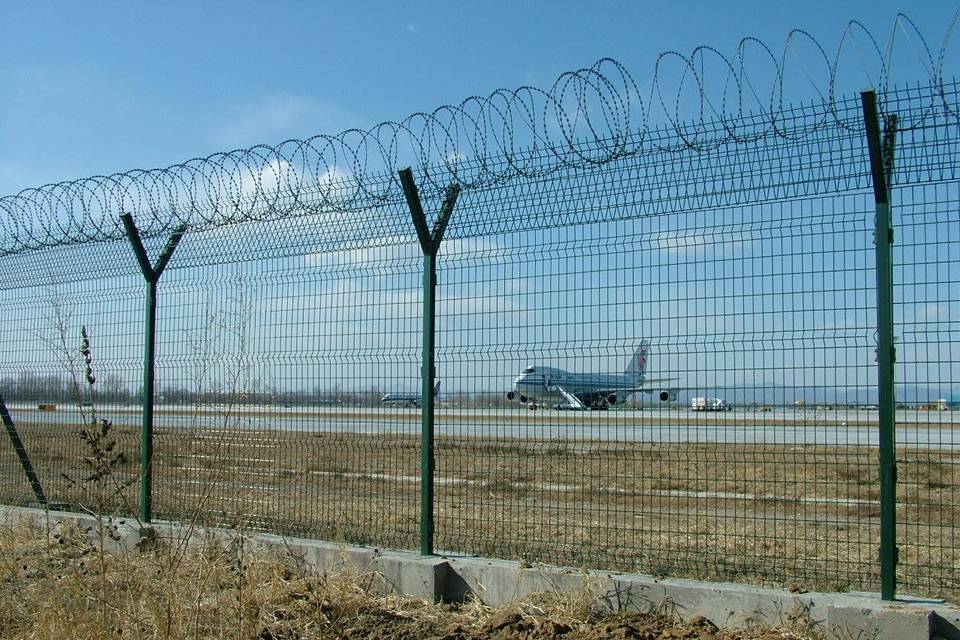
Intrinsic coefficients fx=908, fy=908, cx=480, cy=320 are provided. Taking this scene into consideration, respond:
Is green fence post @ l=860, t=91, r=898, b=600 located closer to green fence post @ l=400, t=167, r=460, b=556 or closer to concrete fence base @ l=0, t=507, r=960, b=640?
concrete fence base @ l=0, t=507, r=960, b=640

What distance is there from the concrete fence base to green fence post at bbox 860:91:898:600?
238 millimetres

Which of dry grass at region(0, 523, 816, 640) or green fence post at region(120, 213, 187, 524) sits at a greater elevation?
green fence post at region(120, 213, 187, 524)

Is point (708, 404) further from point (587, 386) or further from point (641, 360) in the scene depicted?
point (587, 386)

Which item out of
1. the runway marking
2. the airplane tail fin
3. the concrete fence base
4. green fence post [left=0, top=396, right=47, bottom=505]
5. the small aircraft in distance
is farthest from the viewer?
green fence post [left=0, top=396, right=47, bottom=505]

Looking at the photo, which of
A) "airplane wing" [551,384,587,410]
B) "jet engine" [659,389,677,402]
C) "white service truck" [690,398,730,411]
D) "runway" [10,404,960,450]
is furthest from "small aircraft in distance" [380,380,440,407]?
"white service truck" [690,398,730,411]

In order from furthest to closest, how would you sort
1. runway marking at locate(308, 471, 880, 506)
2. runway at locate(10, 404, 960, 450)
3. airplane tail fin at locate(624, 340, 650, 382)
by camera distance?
runway marking at locate(308, 471, 880, 506) → airplane tail fin at locate(624, 340, 650, 382) → runway at locate(10, 404, 960, 450)

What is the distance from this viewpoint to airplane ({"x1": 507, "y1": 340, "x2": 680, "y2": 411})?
5.30 metres

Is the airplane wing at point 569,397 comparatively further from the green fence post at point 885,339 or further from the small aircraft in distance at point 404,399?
the green fence post at point 885,339

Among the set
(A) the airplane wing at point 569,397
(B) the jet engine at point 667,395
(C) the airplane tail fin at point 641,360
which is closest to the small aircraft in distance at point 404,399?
(A) the airplane wing at point 569,397

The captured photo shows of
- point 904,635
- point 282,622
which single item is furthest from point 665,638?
point 282,622

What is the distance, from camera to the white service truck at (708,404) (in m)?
5.14

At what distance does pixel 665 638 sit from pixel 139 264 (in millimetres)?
5442

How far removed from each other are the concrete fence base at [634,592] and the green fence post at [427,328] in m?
0.29

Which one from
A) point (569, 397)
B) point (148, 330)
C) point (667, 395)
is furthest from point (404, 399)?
point (148, 330)
